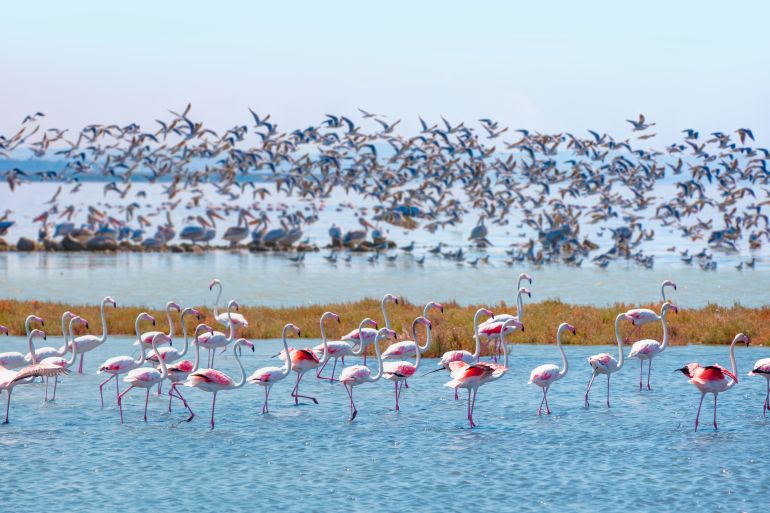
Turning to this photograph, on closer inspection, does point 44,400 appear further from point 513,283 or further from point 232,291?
point 513,283

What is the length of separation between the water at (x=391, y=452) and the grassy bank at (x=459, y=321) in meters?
5.33

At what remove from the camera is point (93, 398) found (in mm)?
18812

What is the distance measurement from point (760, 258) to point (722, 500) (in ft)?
157

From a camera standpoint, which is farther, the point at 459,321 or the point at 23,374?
the point at 459,321

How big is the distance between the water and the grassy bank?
17.5 ft

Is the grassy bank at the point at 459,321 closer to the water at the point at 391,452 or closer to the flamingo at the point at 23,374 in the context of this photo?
the water at the point at 391,452

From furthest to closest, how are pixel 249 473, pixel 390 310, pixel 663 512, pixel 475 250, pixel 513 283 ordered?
pixel 475 250
pixel 513 283
pixel 390 310
pixel 249 473
pixel 663 512

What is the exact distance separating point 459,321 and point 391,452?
12768 millimetres

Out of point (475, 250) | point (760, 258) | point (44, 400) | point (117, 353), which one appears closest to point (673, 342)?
point (117, 353)

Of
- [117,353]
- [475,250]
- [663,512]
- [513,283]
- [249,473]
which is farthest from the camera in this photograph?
[475,250]

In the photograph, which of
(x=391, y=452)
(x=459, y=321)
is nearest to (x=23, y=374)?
(x=391, y=452)

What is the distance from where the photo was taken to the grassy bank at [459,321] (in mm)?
25344

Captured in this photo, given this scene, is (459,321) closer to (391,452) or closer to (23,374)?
(391,452)

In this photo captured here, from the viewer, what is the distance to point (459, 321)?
1089 inches
